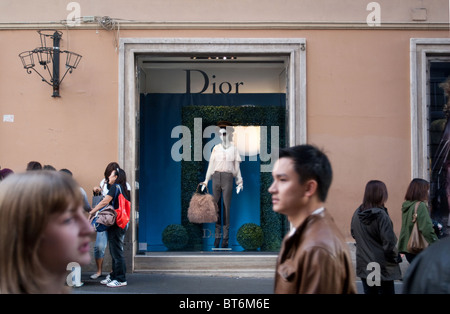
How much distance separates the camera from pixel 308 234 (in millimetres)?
2805

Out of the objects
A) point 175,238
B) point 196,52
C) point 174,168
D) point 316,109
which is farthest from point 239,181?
point 196,52

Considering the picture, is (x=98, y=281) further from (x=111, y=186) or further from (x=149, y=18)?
(x=149, y=18)

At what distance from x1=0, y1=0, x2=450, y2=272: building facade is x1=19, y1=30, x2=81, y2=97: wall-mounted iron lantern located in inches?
2.9

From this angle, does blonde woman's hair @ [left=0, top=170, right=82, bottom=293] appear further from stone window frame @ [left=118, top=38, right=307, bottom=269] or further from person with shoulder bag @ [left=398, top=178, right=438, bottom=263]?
stone window frame @ [left=118, top=38, right=307, bottom=269]

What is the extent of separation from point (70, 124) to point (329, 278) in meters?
7.93

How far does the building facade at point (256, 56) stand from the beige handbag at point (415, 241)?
282 centimetres

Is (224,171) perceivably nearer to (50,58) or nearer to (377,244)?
(50,58)

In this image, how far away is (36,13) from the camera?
32.8ft

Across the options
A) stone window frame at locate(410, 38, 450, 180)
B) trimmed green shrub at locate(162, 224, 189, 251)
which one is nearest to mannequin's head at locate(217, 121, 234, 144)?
trimmed green shrub at locate(162, 224, 189, 251)

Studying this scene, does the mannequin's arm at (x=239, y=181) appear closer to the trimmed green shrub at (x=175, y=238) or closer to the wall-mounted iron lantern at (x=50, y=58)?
the trimmed green shrub at (x=175, y=238)

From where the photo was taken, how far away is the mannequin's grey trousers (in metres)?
11.0

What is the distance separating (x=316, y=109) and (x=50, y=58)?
A: 4598mm

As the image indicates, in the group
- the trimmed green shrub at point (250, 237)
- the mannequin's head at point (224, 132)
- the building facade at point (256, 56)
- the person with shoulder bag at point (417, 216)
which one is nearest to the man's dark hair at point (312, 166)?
the person with shoulder bag at point (417, 216)
